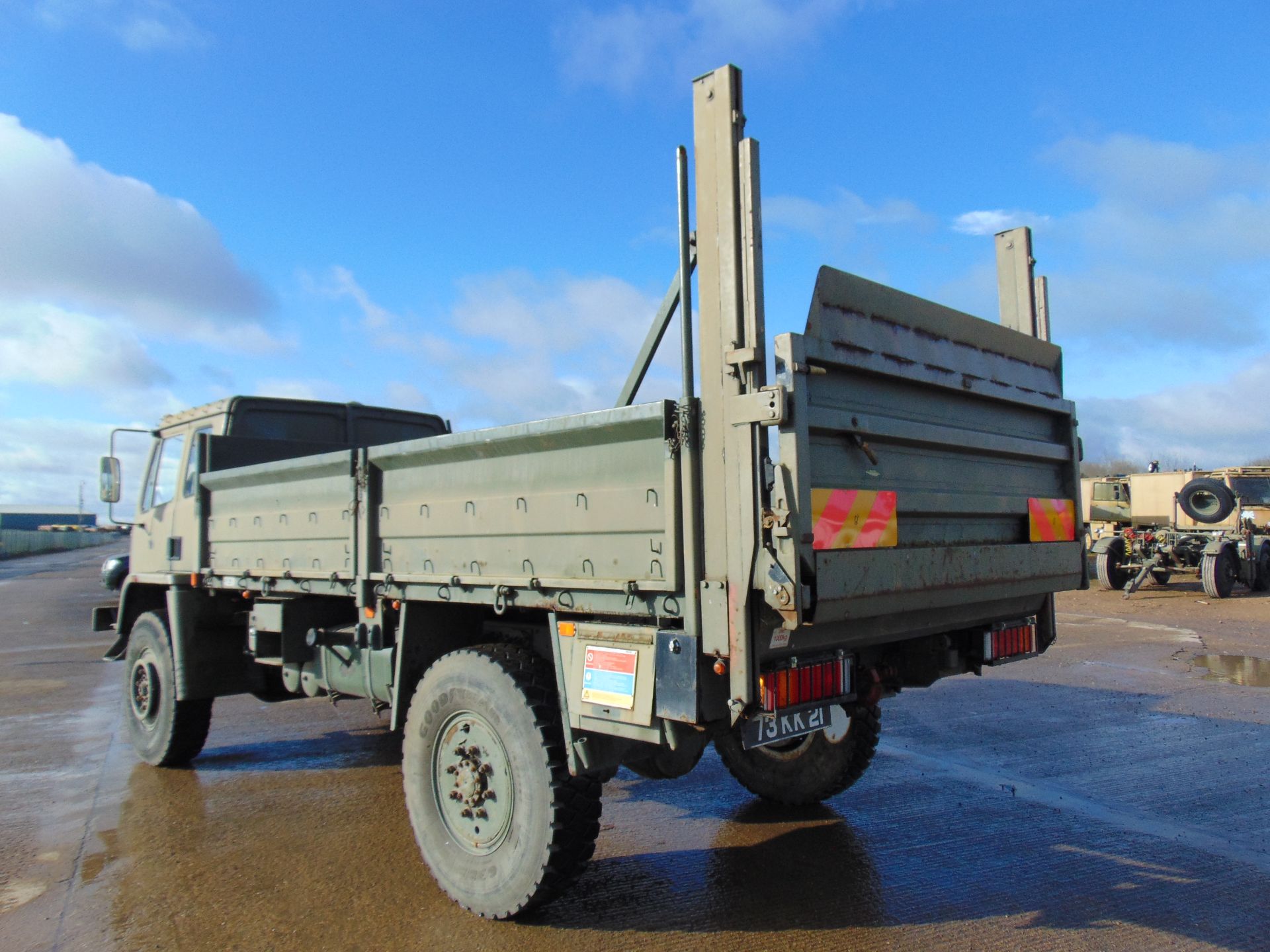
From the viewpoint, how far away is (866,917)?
148 inches

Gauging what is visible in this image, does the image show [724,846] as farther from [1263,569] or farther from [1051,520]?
[1263,569]

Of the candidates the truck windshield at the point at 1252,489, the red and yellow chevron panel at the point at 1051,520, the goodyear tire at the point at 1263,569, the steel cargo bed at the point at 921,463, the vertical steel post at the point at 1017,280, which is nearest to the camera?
the steel cargo bed at the point at 921,463

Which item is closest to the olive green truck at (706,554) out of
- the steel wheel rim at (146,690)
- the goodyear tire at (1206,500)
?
the steel wheel rim at (146,690)

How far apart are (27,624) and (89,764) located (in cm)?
1189

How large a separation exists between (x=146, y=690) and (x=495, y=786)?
408cm

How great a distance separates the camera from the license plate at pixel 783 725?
132 inches

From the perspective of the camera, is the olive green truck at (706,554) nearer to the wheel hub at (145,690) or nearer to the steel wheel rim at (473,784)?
the steel wheel rim at (473,784)

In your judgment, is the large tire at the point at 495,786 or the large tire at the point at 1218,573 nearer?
the large tire at the point at 495,786

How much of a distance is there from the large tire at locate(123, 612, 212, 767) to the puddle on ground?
9374 mm

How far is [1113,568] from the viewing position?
18.9 m

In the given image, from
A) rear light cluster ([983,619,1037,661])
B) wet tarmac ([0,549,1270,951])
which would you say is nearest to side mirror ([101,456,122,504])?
wet tarmac ([0,549,1270,951])

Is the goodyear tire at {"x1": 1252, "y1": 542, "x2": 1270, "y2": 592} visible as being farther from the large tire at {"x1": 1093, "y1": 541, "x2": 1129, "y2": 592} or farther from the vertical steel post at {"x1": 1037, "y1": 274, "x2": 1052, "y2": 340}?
the vertical steel post at {"x1": 1037, "y1": 274, "x2": 1052, "y2": 340}

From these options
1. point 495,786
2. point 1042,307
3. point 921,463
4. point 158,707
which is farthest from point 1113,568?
point 495,786

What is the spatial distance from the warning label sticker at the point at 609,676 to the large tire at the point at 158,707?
13.4 ft
